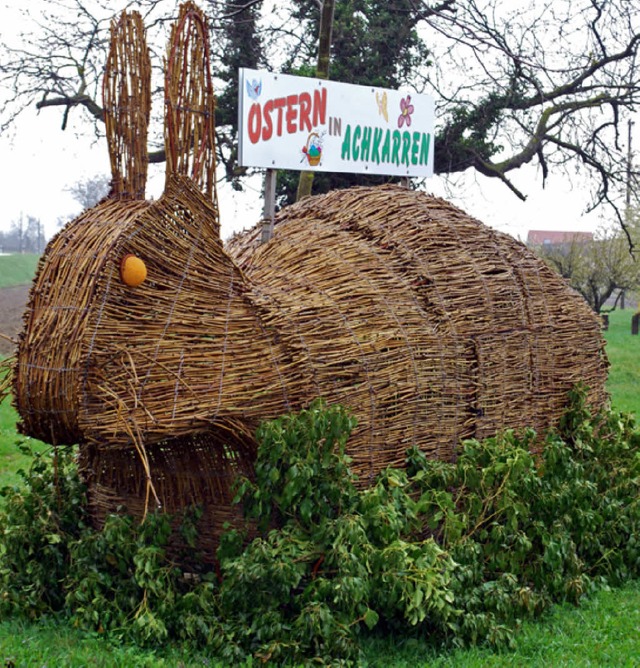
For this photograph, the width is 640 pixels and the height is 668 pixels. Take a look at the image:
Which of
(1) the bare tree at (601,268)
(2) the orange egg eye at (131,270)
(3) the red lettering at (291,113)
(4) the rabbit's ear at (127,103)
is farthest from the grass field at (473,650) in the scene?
(1) the bare tree at (601,268)

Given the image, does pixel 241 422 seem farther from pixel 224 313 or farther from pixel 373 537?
pixel 373 537

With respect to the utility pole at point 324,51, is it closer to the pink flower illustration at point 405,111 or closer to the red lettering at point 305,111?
the pink flower illustration at point 405,111

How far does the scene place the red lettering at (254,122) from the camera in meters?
6.21

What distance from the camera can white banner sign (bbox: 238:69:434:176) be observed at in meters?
6.25

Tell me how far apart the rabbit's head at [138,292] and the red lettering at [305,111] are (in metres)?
1.42

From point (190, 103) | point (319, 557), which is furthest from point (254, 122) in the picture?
point (319, 557)

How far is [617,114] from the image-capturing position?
1273 centimetres

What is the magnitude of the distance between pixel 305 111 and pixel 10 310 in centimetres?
2491

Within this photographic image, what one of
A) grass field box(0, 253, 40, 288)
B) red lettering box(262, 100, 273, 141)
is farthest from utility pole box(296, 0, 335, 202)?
grass field box(0, 253, 40, 288)

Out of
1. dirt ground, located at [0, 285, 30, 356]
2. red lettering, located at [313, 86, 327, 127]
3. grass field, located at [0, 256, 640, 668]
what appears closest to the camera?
grass field, located at [0, 256, 640, 668]

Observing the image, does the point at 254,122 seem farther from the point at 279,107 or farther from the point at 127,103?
the point at 127,103

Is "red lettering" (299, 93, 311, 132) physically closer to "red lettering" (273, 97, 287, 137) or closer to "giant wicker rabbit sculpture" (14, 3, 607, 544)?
"red lettering" (273, 97, 287, 137)

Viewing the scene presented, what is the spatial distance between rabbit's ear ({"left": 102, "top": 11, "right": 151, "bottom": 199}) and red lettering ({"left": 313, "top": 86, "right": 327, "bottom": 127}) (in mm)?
1752

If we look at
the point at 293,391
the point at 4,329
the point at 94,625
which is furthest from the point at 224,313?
the point at 4,329
